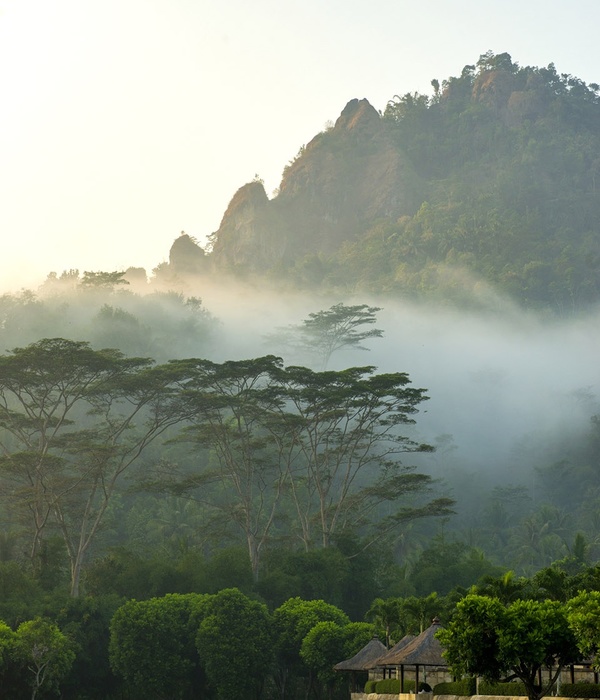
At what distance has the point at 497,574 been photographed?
66000 millimetres

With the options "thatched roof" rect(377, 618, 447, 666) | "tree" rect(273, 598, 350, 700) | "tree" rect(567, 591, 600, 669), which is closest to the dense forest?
"tree" rect(273, 598, 350, 700)

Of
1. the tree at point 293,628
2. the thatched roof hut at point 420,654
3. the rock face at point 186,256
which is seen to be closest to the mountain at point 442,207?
the rock face at point 186,256

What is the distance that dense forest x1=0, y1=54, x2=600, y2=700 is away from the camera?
57.2 metres

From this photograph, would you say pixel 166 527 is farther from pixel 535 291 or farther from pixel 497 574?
pixel 535 291

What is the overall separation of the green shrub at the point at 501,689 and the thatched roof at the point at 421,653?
1801mm

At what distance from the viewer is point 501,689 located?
39.4 metres

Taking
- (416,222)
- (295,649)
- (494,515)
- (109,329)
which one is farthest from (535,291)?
(295,649)

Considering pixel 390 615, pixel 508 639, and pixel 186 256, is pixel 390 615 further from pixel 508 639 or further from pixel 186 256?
pixel 186 256

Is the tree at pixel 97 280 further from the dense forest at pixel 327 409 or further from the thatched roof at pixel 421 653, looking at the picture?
the thatched roof at pixel 421 653

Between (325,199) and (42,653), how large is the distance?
145999 millimetres

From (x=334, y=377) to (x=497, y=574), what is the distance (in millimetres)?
14884

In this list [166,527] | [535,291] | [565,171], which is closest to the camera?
[166,527]

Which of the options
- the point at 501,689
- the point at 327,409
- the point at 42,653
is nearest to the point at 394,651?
the point at 501,689

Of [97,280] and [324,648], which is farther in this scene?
[97,280]
